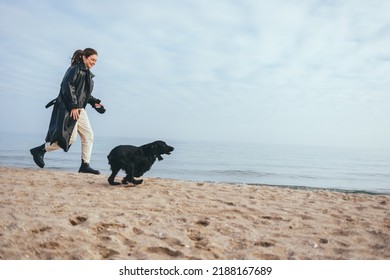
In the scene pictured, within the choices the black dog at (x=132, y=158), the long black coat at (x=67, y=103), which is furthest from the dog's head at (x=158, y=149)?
the long black coat at (x=67, y=103)

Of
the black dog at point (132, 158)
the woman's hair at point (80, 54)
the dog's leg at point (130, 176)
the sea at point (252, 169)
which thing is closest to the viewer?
the black dog at point (132, 158)

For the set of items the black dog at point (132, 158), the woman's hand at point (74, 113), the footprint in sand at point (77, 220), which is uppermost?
the woman's hand at point (74, 113)

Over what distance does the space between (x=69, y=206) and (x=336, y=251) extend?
10.5 ft

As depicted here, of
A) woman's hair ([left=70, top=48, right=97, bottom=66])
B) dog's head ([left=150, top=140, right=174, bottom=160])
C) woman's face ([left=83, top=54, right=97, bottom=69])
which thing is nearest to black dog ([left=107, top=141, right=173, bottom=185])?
dog's head ([left=150, top=140, right=174, bottom=160])

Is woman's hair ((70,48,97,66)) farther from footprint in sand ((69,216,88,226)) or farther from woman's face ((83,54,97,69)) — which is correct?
footprint in sand ((69,216,88,226))

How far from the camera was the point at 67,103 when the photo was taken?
6109 millimetres

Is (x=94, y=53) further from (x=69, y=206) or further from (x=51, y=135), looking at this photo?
(x=69, y=206)

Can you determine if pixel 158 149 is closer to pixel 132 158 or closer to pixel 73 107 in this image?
pixel 132 158

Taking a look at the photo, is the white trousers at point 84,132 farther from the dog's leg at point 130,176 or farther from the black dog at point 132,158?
the dog's leg at point 130,176

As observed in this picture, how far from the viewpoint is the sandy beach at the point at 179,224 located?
9.23 feet

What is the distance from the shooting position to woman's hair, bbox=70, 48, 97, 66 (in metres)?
6.08

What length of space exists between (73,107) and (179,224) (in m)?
3.68

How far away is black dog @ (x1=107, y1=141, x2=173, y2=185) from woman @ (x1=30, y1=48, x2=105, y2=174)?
127 cm
